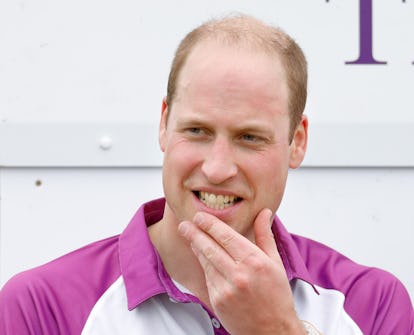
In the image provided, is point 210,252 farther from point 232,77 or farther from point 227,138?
point 232,77

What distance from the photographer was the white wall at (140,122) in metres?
2.42

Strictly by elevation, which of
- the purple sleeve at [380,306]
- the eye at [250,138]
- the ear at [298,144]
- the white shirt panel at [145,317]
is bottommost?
the purple sleeve at [380,306]

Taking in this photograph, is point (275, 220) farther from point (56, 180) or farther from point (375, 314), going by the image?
point (56, 180)

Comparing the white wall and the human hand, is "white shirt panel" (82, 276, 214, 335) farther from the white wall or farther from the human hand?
the white wall

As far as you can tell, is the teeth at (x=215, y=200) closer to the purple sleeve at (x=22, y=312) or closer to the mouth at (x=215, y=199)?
the mouth at (x=215, y=199)

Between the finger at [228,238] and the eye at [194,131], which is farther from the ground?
the eye at [194,131]

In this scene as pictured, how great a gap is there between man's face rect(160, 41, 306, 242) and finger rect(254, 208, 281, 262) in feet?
0.14

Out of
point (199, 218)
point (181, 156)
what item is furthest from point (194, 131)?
point (199, 218)

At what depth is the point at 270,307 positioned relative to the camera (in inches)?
68.5

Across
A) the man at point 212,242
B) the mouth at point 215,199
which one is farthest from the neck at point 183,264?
the mouth at point 215,199

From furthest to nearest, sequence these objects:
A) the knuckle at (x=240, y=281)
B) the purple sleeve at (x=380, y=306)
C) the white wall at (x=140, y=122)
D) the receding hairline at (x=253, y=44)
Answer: the white wall at (x=140, y=122), the purple sleeve at (x=380, y=306), the receding hairline at (x=253, y=44), the knuckle at (x=240, y=281)

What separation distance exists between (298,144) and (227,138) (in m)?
0.33

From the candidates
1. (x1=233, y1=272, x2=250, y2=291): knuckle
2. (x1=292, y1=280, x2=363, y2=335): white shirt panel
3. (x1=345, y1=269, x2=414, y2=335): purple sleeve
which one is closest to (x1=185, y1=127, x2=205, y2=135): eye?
(x1=233, y1=272, x2=250, y2=291): knuckle

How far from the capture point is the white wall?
2.42m
